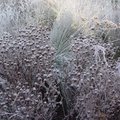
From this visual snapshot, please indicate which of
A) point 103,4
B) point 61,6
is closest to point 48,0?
point 61,6

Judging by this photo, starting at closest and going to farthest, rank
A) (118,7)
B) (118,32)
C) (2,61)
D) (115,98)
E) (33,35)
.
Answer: (115,98)
(2,61)
(33,35)
(118,32)
(118,7)

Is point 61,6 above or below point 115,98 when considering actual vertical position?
above

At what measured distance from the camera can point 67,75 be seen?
2760mm

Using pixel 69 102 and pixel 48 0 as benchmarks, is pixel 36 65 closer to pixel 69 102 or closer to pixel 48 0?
pixel 69 102

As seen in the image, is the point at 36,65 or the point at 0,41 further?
the point at 0,41

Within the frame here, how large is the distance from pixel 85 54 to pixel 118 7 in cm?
185

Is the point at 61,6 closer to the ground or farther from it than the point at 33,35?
farther from it

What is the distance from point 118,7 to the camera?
4.48 m

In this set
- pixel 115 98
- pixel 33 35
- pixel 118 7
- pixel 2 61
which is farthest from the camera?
pixel 118 7

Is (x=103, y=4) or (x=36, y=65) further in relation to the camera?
(x=103, y=4)

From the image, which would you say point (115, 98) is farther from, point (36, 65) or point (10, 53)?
point (10, 53)

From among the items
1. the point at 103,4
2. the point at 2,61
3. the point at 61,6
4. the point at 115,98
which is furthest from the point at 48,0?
the point at 115,98

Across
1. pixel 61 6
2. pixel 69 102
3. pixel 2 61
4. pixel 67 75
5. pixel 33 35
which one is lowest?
pixel 69 102

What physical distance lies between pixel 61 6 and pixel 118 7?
0.86 meters
